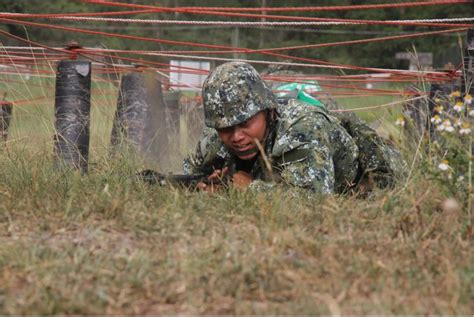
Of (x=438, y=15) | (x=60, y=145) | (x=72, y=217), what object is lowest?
(x=438, y=15)

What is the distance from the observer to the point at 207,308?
2693 millimetres

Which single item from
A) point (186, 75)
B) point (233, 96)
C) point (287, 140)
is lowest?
point (186, 75)

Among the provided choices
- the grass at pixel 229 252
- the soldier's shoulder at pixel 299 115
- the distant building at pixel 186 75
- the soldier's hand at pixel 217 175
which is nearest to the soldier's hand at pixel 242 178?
the soldier's hand at pixel 217 175

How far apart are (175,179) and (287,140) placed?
704mm

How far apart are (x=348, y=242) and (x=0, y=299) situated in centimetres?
129

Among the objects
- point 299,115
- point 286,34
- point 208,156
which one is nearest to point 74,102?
point 208,156

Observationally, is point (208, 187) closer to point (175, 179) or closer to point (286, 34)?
point (175, 179)

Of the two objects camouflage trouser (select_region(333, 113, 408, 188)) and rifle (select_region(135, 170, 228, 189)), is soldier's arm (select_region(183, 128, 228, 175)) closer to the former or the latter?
rifle (select_region(135, 170, 228, 189))

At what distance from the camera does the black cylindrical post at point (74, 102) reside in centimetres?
608

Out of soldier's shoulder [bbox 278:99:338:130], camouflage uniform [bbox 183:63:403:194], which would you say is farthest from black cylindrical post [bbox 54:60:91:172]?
soldier's shoulder [bbox 278:99:338:130]

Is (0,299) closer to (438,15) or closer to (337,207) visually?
(337,207)

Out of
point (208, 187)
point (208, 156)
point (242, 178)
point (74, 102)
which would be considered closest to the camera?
point (208, 187)

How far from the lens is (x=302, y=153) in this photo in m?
4.59

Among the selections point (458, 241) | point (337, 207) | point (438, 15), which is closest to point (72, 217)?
point (337, 207)
